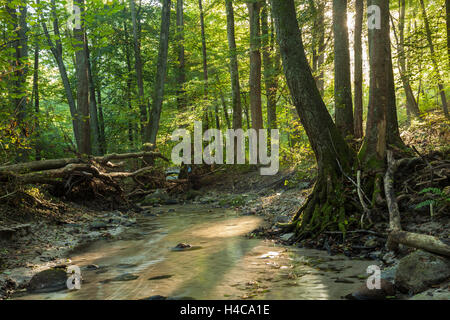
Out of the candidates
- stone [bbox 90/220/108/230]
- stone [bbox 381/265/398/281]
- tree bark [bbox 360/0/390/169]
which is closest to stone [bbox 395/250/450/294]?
stone [bbox 381/265/398/281]

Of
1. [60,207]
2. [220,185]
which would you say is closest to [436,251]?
[60,207]

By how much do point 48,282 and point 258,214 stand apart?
711 centimetres

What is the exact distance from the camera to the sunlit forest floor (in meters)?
5.68

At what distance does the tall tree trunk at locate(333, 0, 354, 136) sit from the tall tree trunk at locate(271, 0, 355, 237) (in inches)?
93.6

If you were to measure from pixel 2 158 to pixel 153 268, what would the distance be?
5.93 m

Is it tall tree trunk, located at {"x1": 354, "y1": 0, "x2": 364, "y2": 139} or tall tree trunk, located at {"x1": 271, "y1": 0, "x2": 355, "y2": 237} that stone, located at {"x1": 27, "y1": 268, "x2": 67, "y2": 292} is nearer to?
tall tree trunk, located at {"x1": 271, "y1": 0, "x2": 355, "y2": 237}

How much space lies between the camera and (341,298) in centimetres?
400

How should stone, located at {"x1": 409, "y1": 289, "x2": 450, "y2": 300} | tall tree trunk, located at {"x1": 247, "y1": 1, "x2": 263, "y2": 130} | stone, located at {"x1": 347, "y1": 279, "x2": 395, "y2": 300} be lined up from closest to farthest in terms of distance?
stone, located at {"x1": 409, "y1": 289, "x2": 450, "y2": 300}
stone, located at {"x1": 347, "y1": 279, "x2": 395, "y2": 300}
tall tree trunk, located at {"x1": 247, "y1": 1, "x2": 263, "y2": 130}

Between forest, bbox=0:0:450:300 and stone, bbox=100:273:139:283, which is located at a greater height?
forest, bbox=0:0:450:300

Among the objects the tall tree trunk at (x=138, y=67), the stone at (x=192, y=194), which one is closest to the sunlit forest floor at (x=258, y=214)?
the stone at (x=192, y=194)

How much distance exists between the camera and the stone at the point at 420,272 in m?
3.83

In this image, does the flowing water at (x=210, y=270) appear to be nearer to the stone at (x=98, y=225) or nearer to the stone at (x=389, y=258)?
the stone at (x=389, y=258)

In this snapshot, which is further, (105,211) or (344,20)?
(105,211)
